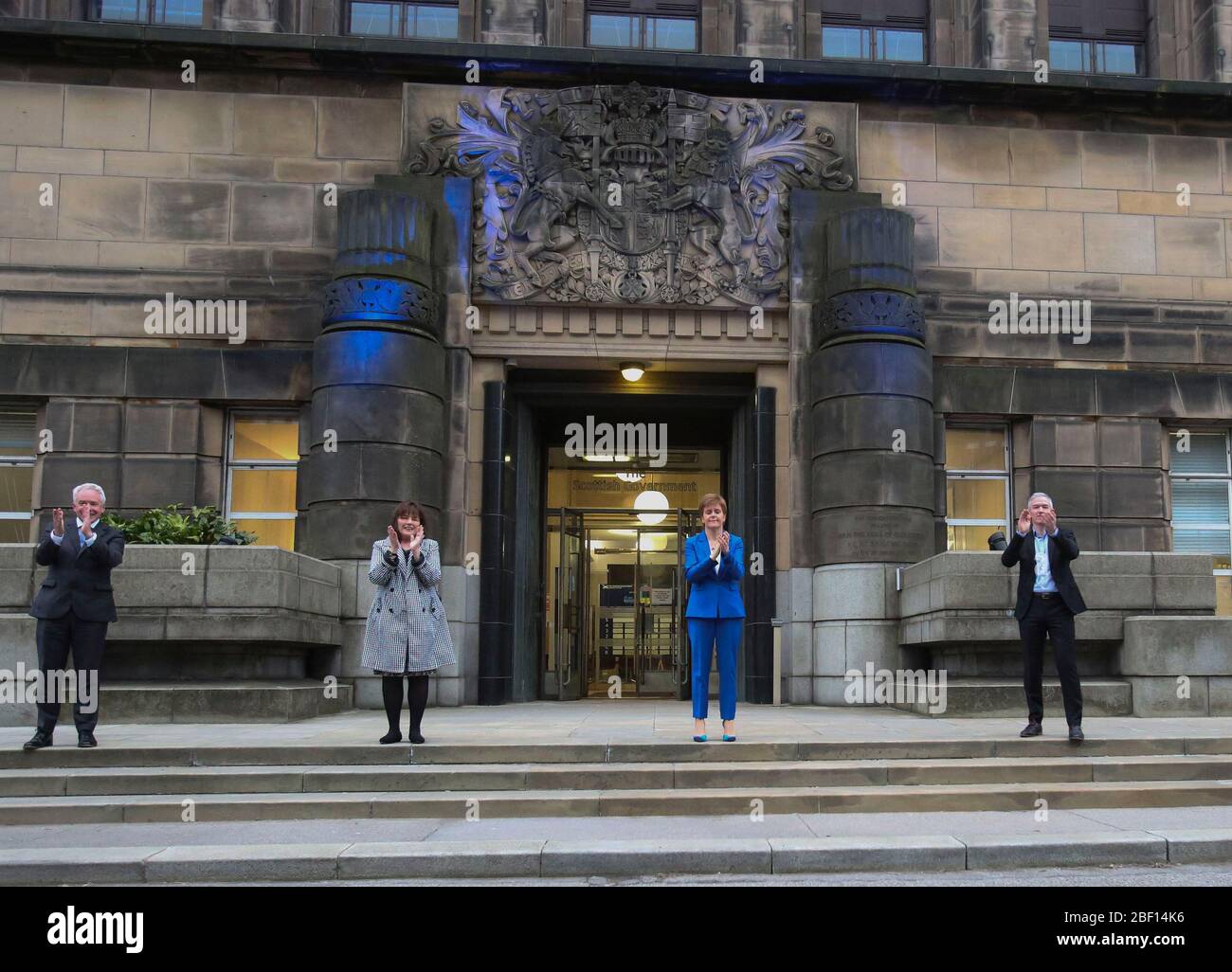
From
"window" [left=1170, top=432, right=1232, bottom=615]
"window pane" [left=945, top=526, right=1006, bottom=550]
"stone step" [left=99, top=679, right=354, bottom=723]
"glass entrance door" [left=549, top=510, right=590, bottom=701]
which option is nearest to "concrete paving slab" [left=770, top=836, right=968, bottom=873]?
"stone step" [left=99, top=679, right=354, bottom=723]

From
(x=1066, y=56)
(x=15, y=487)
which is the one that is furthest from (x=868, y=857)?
(x=1066, y=56)

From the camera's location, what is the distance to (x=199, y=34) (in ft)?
57.3

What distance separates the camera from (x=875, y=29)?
20062 mm

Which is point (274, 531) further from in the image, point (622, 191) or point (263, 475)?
point (622, 191)

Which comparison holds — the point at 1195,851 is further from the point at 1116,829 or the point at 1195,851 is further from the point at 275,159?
the point at 275,159

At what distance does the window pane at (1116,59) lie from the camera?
66.2 ft

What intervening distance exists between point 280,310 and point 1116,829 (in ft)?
43.8

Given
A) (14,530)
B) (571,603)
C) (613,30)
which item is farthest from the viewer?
(571,603)

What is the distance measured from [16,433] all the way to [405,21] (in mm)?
8729

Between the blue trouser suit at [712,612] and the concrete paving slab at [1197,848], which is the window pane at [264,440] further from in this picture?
the concrete paving slab at [1197,848]

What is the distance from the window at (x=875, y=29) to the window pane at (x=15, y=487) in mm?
13884

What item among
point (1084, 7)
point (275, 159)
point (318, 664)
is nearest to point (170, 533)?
point (318, 664)

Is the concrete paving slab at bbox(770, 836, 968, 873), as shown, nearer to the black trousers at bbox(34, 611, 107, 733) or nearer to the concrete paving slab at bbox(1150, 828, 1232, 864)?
the concrete paving slab at bbox(1150, 828, 1232, 864)

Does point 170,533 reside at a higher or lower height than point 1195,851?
higher
